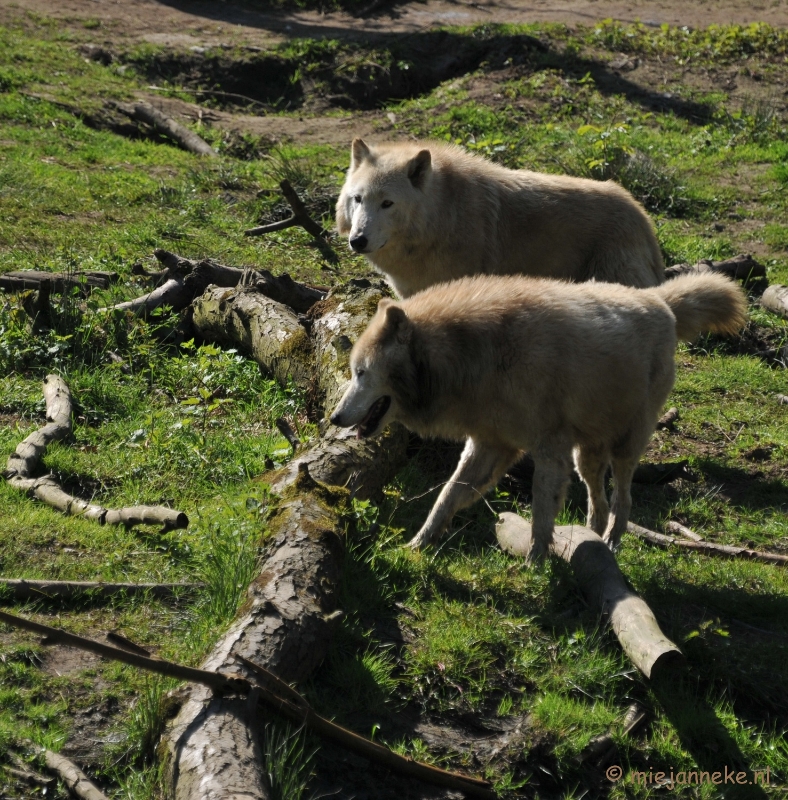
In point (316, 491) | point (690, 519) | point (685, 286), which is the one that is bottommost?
point (690, 519)

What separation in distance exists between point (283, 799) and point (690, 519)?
433 centimetres

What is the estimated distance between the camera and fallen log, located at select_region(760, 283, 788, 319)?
10031 mm

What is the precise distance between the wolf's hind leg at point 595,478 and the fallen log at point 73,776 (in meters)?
3.69

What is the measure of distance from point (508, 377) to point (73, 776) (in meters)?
3.09

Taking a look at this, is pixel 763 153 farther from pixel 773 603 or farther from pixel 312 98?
pixel 773 603

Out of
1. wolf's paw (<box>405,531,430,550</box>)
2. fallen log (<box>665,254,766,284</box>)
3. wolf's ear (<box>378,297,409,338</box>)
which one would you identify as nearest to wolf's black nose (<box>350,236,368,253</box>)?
wolf's ear (<box>378,297,409,338</box>)

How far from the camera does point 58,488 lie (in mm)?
5715

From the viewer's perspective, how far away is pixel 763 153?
46.0 ft

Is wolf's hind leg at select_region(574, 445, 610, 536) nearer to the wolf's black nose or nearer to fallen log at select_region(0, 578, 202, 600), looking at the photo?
the wolf's black nose

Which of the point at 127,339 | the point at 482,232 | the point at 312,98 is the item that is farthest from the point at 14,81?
the point at 482,232

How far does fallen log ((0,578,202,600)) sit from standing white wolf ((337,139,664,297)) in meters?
3.82

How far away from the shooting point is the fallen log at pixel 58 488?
209 inches

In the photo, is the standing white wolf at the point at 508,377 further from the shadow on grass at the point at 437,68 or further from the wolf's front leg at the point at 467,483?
the shadow on grass at the point at 437,68

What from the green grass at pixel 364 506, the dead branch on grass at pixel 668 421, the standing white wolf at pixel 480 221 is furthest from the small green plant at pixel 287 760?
the dead branch on grass at pixel 668 421
